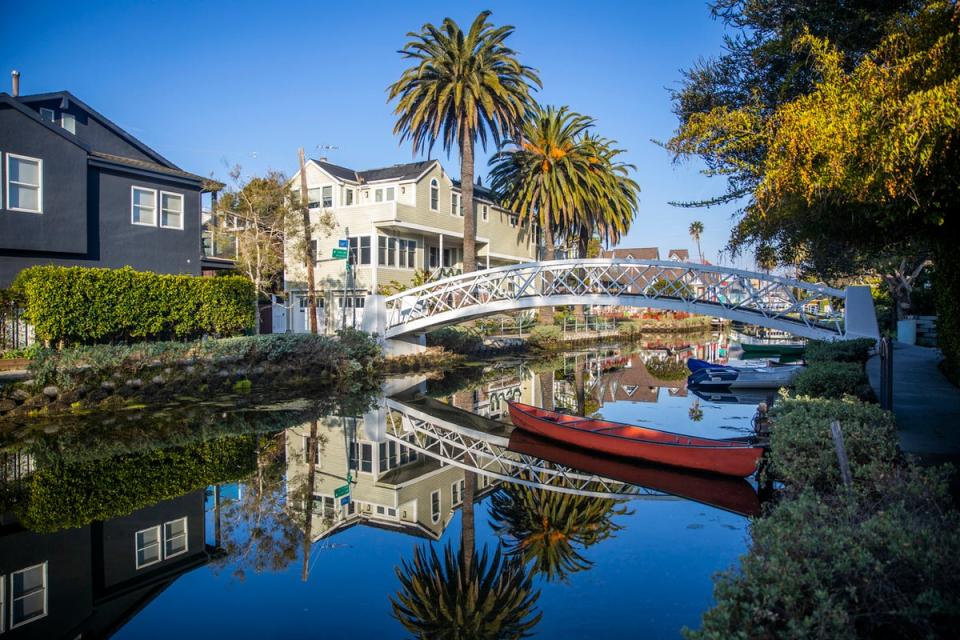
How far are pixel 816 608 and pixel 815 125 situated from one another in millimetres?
5274

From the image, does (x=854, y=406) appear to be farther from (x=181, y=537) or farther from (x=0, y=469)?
(x=0, y=469)

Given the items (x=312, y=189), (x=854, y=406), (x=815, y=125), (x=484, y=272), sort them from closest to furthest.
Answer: (x=815, y=125), (x=854, y=406), (x=484, y=272), (x=312, y=189)

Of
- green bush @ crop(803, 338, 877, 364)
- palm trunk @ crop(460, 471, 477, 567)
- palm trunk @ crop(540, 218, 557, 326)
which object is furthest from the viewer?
palm trunk @ crop(540, 218, 557, 326)

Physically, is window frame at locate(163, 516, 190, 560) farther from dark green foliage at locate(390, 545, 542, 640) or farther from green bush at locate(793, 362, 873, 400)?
green bush at locate(793, 362, 873, 400)

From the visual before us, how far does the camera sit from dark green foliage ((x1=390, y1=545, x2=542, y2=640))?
6695 millimetres

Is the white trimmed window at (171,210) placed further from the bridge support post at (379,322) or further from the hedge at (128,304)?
the bridge support post at (379,322)

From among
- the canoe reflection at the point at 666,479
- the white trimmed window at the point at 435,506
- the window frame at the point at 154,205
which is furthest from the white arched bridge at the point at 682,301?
the white trimmed window at the point at 435,506

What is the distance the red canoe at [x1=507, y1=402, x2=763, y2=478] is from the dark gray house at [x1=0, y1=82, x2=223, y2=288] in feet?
58.4

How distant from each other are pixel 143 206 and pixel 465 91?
15.2 m

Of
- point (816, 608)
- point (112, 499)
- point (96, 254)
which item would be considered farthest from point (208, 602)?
point (96, 254)

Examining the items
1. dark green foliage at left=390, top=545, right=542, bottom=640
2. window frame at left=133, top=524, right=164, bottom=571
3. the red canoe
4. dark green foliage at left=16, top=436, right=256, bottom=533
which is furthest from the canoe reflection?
window frame at left=133, top=524, right=164, bottom=571

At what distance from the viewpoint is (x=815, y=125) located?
6.86 m

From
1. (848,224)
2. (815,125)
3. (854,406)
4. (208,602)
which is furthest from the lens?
(848,224)

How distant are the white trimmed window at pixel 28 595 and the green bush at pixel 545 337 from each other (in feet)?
100
